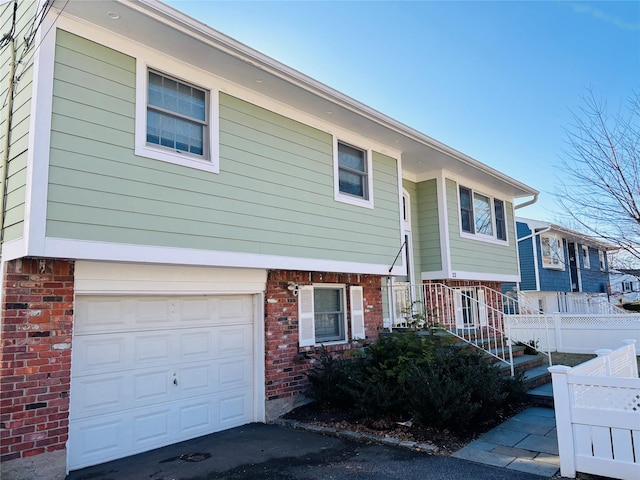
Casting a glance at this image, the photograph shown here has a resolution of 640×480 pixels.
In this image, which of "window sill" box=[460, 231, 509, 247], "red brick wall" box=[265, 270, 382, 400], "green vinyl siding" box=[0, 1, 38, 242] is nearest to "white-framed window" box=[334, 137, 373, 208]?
"red brick wall" box=[265, 270, 382, 400]

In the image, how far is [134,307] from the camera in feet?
21.1

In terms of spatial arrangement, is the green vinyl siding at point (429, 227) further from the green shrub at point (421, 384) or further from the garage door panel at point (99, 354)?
the garage door panel at point (99, 354)

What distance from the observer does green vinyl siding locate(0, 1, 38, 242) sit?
201 inches

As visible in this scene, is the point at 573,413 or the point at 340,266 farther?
the point at 340,266

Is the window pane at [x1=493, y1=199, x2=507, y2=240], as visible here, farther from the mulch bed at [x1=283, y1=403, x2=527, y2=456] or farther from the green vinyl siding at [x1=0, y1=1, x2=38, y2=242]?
the green vinyl siding at [x1=0, y1=1, x2=38, y2=242]

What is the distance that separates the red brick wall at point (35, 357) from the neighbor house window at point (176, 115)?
6.65ft

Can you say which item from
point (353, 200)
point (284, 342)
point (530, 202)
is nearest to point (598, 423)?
point (284, 342)

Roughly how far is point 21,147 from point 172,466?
4.07m

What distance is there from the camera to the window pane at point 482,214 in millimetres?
13023

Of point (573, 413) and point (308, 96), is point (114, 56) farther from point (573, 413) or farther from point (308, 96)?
point (573, 413)

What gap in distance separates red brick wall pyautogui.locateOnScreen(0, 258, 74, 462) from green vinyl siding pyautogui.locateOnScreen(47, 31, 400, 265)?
69 cm

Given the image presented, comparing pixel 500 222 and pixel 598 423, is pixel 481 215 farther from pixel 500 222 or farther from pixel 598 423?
pixel 598 423

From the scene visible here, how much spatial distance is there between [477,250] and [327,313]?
5558mm

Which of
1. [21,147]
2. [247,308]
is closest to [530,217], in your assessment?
[247,308]
